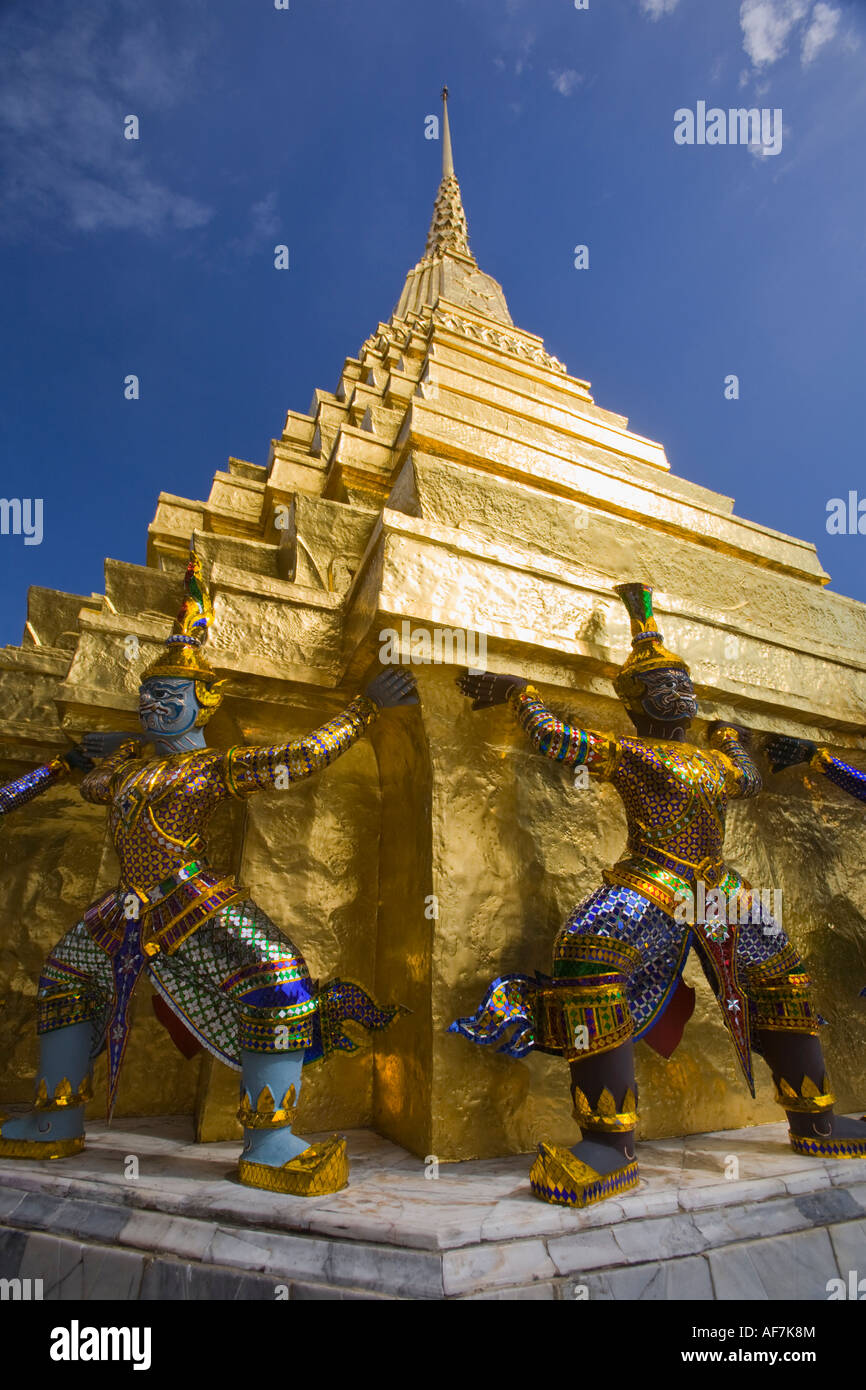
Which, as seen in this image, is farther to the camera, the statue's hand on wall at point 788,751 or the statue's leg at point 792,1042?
the statue's hand on wall at point 788,751

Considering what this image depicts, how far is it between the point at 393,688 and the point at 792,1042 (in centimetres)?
239

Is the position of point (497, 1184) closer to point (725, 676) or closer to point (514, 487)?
point (725, 676)

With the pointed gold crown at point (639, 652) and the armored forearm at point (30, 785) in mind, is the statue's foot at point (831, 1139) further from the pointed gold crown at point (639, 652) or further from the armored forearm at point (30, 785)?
the armored forearm at point (30, 785)

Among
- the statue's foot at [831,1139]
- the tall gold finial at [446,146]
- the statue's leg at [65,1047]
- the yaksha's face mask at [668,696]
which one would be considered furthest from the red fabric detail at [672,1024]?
the tall gold finial at [446,146]

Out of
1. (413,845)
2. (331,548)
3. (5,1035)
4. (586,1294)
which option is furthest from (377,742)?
(5,1035)

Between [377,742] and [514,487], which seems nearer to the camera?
[377,742]

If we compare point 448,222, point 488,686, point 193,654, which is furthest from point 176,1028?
point 448,222

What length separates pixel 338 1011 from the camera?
2773 millimetres

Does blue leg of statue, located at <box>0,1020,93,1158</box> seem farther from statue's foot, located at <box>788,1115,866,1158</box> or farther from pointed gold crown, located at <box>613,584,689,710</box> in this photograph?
statue's foot, located at <box>788,1115,866,1158</box>

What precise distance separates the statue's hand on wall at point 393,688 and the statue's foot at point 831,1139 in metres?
2.54

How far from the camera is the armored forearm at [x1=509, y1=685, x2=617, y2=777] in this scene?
277 cm

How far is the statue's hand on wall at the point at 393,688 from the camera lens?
3.07 metres

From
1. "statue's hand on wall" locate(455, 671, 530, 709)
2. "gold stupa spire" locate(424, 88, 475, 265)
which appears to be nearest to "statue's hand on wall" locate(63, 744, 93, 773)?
"statue's hand on wall" locate(455, 671, 530, 709)

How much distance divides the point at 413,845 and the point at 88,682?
7.49 ft
